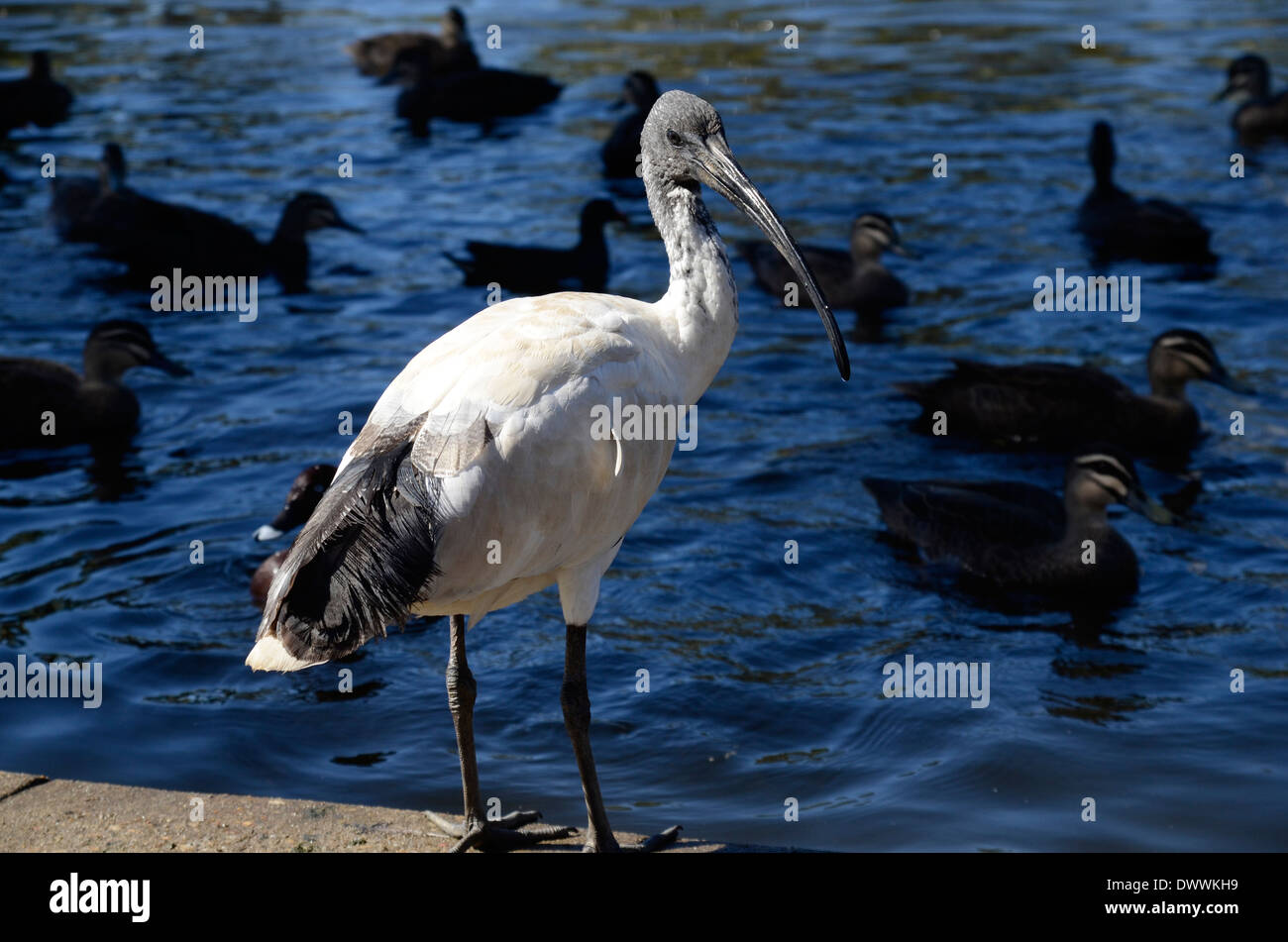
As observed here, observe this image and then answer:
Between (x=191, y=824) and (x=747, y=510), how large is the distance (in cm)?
521

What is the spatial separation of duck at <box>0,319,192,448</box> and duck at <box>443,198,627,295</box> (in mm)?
3069

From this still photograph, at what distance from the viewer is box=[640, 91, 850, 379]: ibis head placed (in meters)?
5.70

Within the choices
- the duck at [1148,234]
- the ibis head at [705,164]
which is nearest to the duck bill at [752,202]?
the ibis head at [705,164]

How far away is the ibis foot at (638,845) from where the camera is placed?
18.3ft

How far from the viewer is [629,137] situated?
698 inches

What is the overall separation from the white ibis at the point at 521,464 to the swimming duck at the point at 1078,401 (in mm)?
5251

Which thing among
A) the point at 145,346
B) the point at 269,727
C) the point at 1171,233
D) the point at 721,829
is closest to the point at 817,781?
the point at 721,829

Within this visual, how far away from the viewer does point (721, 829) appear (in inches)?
262

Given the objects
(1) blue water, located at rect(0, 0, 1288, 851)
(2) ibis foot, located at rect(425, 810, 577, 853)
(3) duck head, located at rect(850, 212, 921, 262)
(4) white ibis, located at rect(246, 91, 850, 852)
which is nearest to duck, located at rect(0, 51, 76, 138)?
(1) blue water, located at rect(0, 0, 1288, 851)

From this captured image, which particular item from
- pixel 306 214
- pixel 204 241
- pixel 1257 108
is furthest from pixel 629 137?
pixel 1257 108

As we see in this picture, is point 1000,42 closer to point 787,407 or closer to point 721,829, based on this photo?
point 787,407

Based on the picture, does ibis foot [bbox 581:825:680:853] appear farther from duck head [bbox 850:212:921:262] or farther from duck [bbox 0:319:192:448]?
duck head [bbox 850:212:921:262]

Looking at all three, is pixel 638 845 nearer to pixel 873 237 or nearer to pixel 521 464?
pixel 521 464

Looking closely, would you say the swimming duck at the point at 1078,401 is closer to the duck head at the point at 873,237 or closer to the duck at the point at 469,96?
the duck head at the point at 873,237
